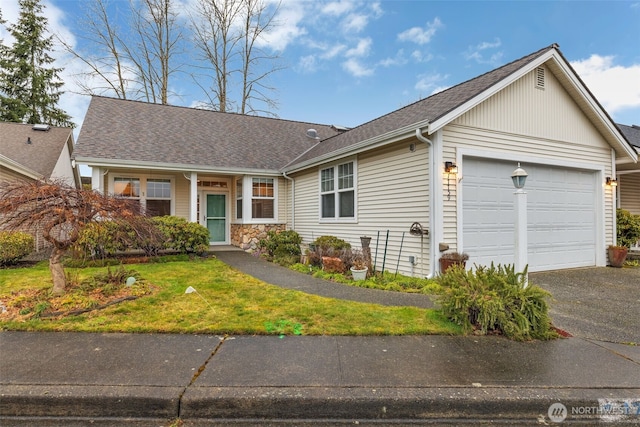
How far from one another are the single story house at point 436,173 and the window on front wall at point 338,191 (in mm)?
46

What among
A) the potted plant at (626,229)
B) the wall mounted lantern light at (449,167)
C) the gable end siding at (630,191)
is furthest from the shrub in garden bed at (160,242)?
the gable end siding at (630,191)

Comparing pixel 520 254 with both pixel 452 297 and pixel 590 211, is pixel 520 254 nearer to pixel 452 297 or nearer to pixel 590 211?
pixel 452 297

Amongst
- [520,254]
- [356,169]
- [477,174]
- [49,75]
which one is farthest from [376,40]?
[49,75]

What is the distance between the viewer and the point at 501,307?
11.7 ft

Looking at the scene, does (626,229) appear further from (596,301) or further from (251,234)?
(251,234)

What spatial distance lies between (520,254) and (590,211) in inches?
237

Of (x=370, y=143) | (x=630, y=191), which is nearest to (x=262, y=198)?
(x=370, y=143)

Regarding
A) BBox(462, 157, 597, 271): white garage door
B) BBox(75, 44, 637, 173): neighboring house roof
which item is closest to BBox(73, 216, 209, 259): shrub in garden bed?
BBox(75, 44, 637, 173): neighboring house roof

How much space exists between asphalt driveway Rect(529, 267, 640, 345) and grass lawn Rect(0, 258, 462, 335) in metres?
1.74

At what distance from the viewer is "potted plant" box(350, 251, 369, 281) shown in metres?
6.55

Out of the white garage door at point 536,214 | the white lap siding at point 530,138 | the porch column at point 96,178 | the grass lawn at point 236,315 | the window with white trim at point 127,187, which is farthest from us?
the window with white trim at point 127,187

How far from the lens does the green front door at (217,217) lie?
12250 millimetres

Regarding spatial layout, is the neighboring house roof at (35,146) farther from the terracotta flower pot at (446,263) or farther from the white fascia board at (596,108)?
the white fascia board at (596,108)

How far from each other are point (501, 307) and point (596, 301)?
9.37ft
